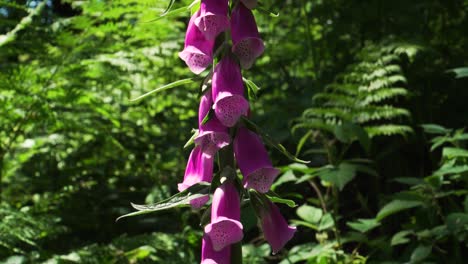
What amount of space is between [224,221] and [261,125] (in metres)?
1.68


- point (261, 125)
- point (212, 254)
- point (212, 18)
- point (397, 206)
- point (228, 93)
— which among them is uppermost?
point (212, 18)

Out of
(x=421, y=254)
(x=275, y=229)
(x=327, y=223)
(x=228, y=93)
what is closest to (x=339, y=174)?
(x=327, y=223)

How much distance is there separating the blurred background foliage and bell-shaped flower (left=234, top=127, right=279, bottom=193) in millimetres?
746

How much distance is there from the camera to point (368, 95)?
2275mm

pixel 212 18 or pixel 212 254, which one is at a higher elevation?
pixel 212 18

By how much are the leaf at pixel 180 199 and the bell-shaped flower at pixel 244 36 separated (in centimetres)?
24

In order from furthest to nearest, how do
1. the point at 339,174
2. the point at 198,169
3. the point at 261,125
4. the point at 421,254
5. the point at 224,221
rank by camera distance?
the point at 261,125, the point at 339,174, the point at 421,254, the point at 198,169, the point at 224,221

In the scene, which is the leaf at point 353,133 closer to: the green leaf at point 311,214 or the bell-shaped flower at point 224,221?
the green leaf at point 311,214

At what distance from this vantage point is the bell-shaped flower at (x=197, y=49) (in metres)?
1.02

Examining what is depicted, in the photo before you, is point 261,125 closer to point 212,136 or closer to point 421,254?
point 421,254

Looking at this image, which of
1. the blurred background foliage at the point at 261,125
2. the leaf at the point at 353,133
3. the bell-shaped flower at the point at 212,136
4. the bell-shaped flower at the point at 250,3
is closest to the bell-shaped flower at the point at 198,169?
the bell-shaped flower at the point at 212,136

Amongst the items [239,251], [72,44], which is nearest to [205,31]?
[239,251]

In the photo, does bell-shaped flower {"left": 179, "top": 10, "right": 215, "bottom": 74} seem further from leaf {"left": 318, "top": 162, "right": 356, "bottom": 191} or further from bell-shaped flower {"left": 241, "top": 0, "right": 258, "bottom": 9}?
leaf {"left": 318, "top": 162, "right": 356, "bottom": 191}

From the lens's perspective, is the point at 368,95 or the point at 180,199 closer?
the point at 180,199
